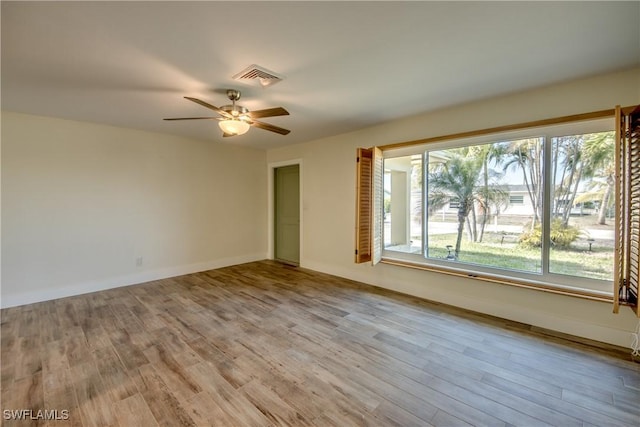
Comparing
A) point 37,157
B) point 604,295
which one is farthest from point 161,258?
point 604,295

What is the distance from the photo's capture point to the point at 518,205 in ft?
10.0

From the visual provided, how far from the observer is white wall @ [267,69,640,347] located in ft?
8.25

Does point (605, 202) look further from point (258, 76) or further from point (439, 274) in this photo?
point (258, 76)

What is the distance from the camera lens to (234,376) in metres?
2.06

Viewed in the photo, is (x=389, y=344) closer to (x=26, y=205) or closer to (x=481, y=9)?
(x=481, y=9)

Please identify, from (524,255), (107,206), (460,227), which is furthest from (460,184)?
(107,206)

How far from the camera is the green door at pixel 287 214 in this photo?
5711mm

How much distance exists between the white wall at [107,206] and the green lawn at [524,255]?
4.06 m

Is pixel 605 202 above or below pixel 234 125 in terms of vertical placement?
below

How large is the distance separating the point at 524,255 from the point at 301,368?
9.03 feet

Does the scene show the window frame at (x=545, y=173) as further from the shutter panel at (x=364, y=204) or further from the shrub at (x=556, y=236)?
the shutter panel at (x=364, y=204)

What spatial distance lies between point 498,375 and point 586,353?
1.01 metres

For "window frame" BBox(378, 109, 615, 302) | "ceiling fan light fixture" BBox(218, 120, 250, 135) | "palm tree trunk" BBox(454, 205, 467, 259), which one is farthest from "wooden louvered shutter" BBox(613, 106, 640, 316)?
"ceiling fan light fixture" BBox(218, 120, 250, 135)

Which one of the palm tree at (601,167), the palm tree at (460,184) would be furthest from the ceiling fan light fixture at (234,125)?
the palm tree at (601,167)
